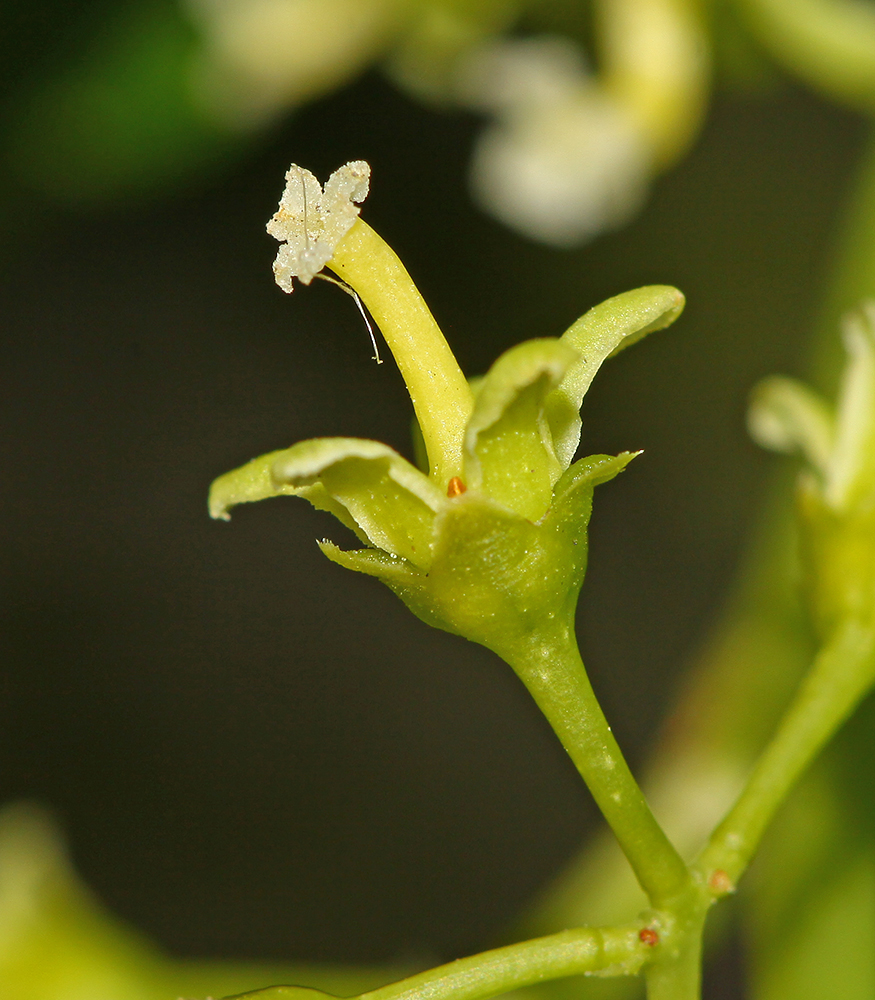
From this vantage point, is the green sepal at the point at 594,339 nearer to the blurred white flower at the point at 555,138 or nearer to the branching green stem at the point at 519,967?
the branching green stem at the point at 519,967

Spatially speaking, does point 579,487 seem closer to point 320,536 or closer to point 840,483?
point 840,483

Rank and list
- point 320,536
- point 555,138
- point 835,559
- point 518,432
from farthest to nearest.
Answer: point 320,536
point 555,138
point 835,559
point 518,432

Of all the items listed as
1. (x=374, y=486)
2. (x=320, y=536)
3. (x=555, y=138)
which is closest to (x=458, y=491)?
(x=374, y=486)

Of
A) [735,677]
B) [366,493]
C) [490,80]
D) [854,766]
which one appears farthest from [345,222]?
[490,80]

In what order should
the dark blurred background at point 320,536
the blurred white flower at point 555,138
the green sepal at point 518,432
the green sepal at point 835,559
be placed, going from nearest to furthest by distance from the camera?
the green sepal at point 518,432 < the green sepal at point 835,559 < the blurred white flower at point 555,138 < the dark blurred background at point 320,536

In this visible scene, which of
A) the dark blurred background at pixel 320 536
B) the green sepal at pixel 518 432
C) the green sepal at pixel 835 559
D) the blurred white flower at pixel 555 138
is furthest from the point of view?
the dark blurred background at pixel 320 536

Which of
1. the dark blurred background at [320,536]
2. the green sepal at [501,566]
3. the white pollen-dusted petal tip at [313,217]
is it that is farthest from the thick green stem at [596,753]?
the dark blurred background at [320,536]
